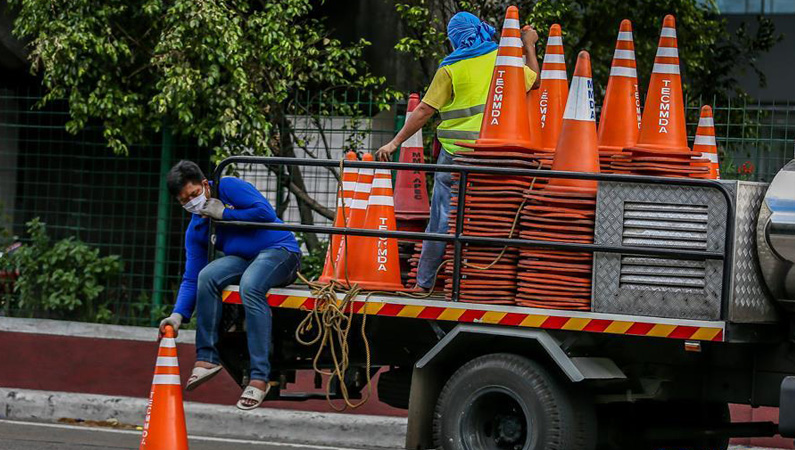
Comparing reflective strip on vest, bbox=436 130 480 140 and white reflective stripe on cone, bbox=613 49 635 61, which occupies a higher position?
white reflective stripe on cone, bbox=613 49 635 61

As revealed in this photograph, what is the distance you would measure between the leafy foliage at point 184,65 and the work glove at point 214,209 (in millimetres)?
3769

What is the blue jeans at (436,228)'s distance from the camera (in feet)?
24.7

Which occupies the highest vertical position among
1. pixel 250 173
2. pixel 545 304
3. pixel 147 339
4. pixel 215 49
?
pixel 215 49

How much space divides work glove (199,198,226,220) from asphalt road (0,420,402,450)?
244 cm

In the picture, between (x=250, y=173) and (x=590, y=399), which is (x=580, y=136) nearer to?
(x=590, y=399)

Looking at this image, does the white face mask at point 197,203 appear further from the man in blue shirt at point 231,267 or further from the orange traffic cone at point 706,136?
the orange traffic cone at point 706,136

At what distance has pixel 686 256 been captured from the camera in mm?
6402

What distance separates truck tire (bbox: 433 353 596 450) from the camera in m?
6.59

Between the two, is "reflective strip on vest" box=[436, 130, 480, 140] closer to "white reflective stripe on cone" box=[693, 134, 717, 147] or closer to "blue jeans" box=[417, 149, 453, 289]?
"blue jeans" box=[417, 149, 453, 289]

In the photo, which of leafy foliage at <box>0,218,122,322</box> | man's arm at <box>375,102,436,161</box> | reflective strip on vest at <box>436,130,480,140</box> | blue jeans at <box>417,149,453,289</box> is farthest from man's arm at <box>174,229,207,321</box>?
leafy foliage at <box>0,218,122,322</box>

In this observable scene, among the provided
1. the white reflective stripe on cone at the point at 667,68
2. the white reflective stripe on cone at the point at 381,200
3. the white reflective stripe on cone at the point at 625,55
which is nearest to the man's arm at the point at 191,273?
the white reflective stripe on cone at the point at 381,200

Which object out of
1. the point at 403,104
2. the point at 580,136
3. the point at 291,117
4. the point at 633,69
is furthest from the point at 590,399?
the point at 291,117

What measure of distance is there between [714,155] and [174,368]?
3825 millimetres

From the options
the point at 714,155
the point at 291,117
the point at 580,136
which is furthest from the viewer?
the point at 291,117
